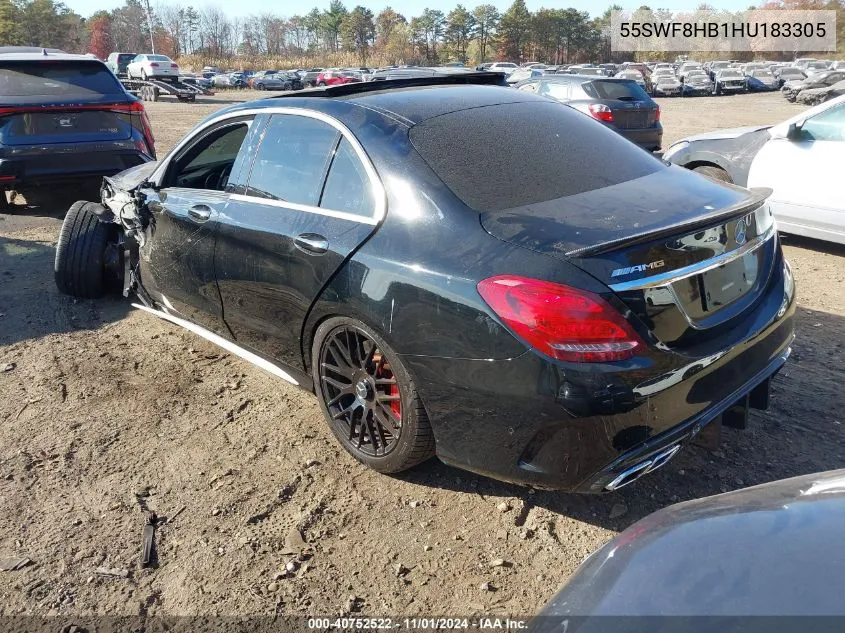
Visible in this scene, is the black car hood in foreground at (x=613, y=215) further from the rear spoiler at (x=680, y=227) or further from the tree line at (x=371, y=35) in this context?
the tree line at (x=371, y=35)

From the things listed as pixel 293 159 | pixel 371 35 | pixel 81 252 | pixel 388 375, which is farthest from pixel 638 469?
pixel 371 35

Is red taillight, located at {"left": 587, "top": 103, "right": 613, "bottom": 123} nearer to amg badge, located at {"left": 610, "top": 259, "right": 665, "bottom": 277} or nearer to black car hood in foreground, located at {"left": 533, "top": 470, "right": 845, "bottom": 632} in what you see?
amg badge, located at {"left": 610, "top": 259, "right": 665, "bottom": 277}

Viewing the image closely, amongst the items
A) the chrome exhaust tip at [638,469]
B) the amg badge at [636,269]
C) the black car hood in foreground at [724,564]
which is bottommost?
the chrome exhaust tip at [638,469]

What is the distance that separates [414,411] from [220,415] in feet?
4.78

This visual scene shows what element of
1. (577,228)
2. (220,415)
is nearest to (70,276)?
(220,415)

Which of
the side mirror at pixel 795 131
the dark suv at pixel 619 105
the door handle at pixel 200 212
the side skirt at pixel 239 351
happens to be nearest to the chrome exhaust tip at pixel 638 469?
the side skirt at pixel 239 351

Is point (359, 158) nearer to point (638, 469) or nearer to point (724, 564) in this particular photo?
point (638, 469)

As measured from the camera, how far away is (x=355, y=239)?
2992 mm

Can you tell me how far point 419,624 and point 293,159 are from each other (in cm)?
217

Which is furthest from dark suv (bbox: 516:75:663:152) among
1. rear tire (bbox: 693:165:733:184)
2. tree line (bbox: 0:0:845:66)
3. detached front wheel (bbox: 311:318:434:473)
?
tree line (bbox: 0:0:845:66)

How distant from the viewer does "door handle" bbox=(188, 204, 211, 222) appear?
3.84 m

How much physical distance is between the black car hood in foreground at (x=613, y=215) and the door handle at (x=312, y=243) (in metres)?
0.75

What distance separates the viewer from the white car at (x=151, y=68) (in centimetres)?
4131

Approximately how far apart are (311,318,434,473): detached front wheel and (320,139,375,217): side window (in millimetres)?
491
